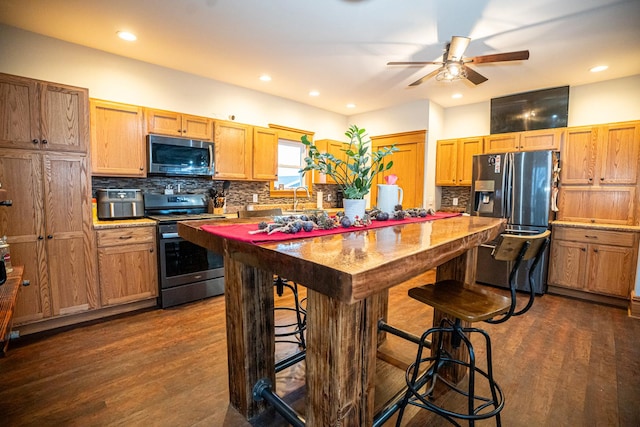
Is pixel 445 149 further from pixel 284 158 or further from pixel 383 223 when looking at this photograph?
pixel 383 223

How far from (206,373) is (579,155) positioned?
466 cm

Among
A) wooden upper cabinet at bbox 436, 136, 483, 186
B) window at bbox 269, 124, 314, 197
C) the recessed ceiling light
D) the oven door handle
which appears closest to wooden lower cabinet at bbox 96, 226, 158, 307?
the oven door handle

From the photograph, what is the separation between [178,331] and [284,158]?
304cm

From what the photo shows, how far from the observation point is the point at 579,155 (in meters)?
3.57

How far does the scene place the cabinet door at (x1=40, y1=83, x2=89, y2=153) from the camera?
95.0 inches

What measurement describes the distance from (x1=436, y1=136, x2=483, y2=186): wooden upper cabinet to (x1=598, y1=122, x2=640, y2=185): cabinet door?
4.42 feet

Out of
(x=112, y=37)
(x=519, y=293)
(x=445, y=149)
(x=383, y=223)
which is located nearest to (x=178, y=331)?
(x=383, y=223)

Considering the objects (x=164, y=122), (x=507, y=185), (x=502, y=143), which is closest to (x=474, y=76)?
(x=507, y=185)

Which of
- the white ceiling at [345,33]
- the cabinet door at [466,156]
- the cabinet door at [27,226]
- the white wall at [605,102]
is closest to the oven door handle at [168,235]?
the cabinet door at [27,226]

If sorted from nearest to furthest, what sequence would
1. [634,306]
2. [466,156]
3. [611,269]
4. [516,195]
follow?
[634,306], [611,269], [516,195], [466,156]

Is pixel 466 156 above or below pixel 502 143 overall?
below

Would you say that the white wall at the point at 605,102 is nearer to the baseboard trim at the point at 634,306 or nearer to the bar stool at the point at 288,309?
the baseboard trim at the point at 634,306

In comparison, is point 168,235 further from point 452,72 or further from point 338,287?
point 452,72

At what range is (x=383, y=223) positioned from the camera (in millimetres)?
1727
